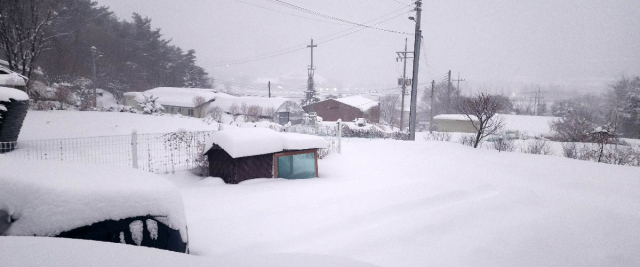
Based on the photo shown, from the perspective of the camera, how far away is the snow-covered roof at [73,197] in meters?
2.55

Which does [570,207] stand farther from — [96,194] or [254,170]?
[96,194]

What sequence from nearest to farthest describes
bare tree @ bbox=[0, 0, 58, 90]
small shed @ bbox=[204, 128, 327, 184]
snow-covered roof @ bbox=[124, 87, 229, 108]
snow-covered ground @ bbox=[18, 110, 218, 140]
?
small shed @ bbox=[204, 128, 327, 184] → snow-covered ground @ bbox=[18, 110, 218, 140] → bare tree @ bbox=[0, 0, 58, 90] → snow-covered roof @ bbox=[124, 87, 229, 108]

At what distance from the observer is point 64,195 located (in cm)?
266

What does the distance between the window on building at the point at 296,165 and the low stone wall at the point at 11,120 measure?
7316mm

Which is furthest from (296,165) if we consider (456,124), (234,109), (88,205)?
(456,124)

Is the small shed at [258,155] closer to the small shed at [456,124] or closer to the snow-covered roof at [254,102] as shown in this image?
the snow-covered roof at [254,102]

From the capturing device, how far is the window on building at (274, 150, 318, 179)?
26.0ft

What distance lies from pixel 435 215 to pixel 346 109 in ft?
127

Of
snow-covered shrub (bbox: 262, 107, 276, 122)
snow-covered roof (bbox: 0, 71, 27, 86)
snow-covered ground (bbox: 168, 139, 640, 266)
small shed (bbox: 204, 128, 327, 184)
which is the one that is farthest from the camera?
snow-covered shrub (bbox: 262, 107, 276, 122)

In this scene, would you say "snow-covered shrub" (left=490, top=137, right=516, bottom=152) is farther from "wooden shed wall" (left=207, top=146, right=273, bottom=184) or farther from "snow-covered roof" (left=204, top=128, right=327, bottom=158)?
"wooden shed wall" (left=207, top=146, right=273, bottom=184)

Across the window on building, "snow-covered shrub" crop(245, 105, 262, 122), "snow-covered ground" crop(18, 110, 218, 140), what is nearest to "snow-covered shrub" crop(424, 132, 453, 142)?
the window on building

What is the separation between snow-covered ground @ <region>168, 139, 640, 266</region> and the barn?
115 feet

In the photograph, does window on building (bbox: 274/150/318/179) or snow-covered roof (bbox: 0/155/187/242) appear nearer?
snow-covered roof (bbox: 0/155/187/242)

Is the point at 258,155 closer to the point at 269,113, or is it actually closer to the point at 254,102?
the point at 269,113
